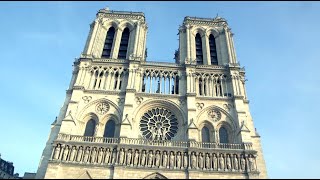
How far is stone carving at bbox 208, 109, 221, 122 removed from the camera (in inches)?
1083

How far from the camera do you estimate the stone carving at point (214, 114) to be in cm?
2750

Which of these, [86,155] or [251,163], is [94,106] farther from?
[251,163]

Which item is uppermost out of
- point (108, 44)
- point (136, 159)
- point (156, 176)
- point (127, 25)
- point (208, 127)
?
point (127, 25)

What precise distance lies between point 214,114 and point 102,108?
10591 millimetres

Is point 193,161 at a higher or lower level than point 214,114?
lower

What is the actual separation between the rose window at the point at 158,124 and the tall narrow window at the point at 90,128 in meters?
4.40

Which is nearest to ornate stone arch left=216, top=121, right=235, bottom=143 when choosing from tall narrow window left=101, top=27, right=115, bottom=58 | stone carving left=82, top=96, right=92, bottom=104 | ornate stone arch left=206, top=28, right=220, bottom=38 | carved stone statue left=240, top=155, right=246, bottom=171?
carved stone statue left=240, top=155, right=246, bottom=171

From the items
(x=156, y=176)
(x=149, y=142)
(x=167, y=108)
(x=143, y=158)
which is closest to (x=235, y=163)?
(x=156, y=176)

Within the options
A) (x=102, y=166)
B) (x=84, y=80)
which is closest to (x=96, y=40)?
(x=84, y=80)

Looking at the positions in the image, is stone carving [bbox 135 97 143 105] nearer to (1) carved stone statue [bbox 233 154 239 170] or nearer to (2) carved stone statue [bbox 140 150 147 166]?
(2) carved stone statue [bbox 140 150 147 166]

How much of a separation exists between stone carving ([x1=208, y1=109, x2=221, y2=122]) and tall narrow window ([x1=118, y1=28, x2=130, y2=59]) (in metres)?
11.7

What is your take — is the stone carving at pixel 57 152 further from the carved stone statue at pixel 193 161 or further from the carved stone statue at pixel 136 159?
the carved stone statue at pixel 193 161

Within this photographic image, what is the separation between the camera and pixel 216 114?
1093 inches

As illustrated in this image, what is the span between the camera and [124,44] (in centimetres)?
3416
